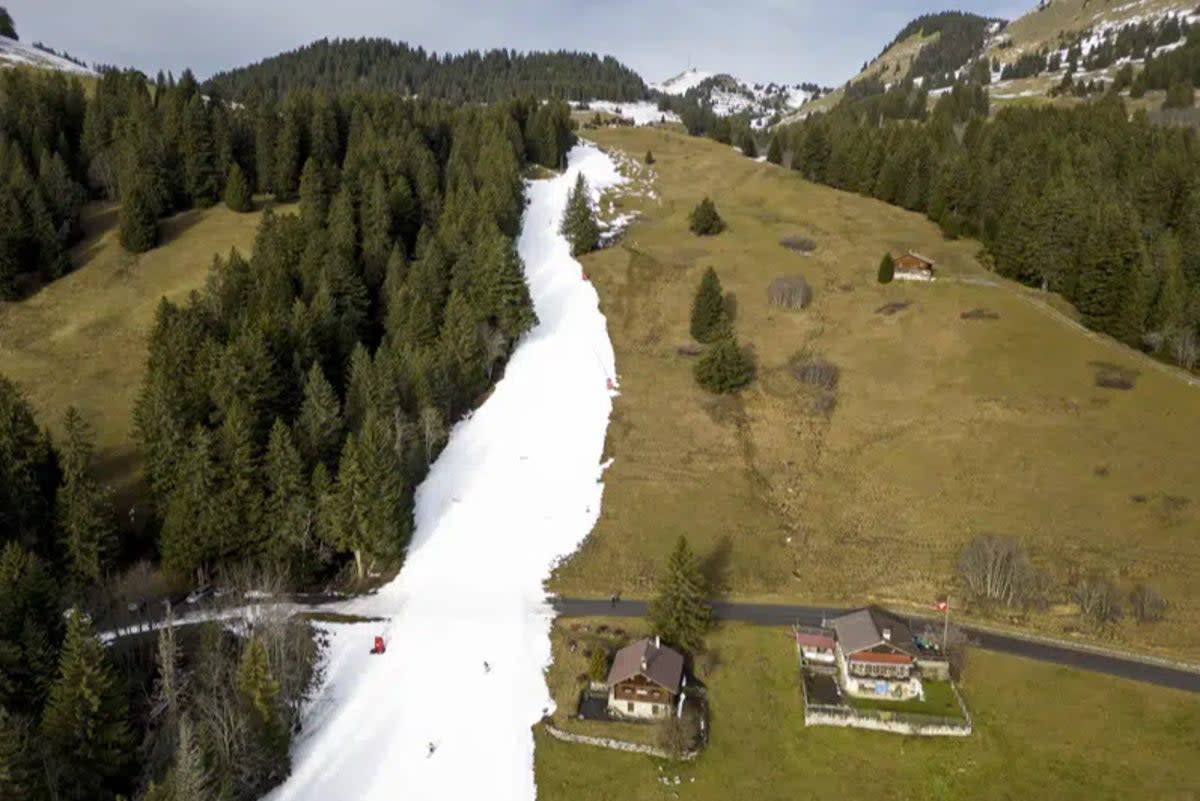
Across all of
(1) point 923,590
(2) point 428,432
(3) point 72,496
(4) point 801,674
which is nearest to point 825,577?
(1) point 923,590

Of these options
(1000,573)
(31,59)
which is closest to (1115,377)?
(1000,573)

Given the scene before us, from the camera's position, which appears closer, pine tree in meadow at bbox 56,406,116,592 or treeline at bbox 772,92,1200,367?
pine tree in meadow at bbox 56,406,116,592

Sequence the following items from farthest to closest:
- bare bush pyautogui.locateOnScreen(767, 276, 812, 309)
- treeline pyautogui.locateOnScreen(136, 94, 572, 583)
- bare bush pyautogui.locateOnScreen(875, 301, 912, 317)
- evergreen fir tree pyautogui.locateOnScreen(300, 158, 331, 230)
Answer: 1. evergreen fir tree pyautogui.locateOnScreen(300, 158, 331, 230)
2. bare bush pyautogui.locateOnScreen(767, 276, 812, 309)
3. bare bush pyautogui.locateOnScreen(875, 301, 912, 317)
4. treeline pyautogui.locateOnScreen(136, 94, 572, 583)

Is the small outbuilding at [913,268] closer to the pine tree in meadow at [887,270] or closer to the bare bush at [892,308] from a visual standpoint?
the pine tree in meadow at [887,270]

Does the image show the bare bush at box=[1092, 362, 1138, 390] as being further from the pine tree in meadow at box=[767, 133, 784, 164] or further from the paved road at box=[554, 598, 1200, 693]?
the pine tree in meadow at box=[767, 133, 784, 164]

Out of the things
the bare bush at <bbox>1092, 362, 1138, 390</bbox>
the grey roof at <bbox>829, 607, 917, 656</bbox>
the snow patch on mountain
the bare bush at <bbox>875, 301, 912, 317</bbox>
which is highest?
the snow patch on mountain

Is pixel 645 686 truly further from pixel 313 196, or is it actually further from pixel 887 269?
pixel 313 196

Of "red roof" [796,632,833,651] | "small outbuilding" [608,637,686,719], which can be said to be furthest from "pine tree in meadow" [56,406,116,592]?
"red roof" [796,632,833,651]
